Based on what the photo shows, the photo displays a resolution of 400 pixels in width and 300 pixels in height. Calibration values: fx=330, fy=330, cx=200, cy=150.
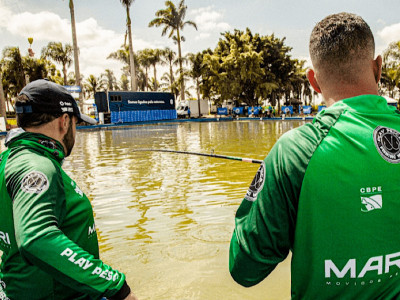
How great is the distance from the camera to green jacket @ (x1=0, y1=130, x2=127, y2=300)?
1.31 m

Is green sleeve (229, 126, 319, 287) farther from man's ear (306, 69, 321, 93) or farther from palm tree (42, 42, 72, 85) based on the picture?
palm tree (42, 42, 72, 85)

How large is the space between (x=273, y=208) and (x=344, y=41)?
0.68 metres

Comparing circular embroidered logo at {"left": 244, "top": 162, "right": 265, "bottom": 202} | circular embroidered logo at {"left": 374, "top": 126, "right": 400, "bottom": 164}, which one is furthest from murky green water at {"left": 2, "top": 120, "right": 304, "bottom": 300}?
circular embroidered logo at {"left": 374, "top": 126, "right": 400, "bottom": 164}

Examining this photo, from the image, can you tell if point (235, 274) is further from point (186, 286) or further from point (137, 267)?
point (137, 267)

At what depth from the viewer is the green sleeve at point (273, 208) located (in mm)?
1104

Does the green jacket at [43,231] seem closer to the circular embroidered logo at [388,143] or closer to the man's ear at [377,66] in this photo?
the circular embroidered logo at [388,143]

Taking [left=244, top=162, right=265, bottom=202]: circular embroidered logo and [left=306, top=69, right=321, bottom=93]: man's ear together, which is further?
[left=306, top=69, right=321, bottom=93]: man's ear

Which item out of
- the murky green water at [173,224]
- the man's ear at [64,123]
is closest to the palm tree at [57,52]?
the murky green water at [173,224]

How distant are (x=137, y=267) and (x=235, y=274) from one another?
3178mm

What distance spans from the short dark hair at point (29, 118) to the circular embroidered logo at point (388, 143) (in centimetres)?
150

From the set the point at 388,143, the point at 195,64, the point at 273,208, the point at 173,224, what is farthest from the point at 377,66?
the point at 195,64

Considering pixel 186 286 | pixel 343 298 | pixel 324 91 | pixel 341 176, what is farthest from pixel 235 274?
pixel 186 286

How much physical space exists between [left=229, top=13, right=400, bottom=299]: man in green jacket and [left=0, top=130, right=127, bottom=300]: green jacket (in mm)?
646

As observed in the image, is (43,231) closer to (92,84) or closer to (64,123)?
(64,123)
